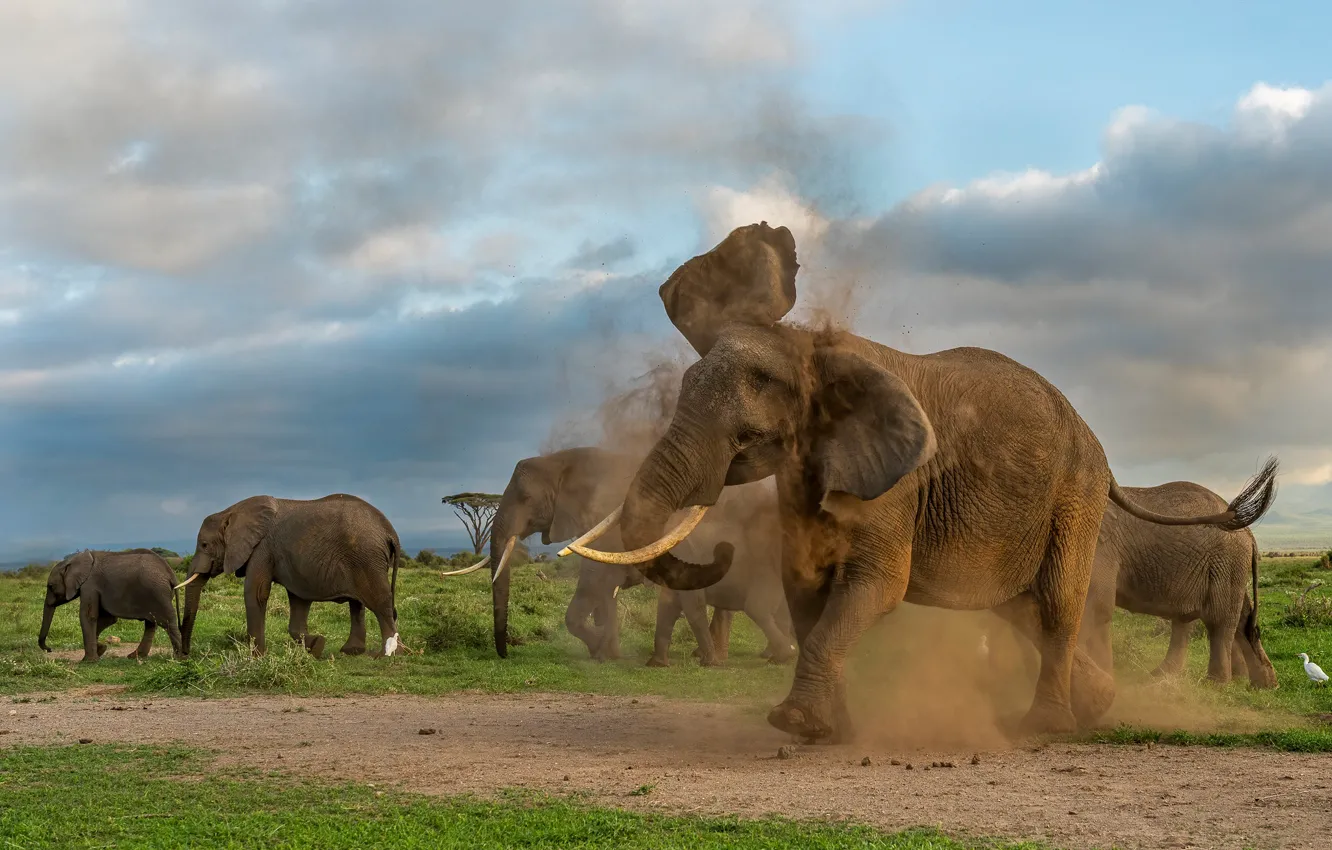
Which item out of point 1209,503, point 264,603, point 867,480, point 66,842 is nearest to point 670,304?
point 867,480

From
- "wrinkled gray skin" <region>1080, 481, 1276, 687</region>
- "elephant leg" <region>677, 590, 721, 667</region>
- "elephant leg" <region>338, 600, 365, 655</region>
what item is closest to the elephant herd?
"wrinkled gray skin" <region>1080, 481, 1276, 687</region>

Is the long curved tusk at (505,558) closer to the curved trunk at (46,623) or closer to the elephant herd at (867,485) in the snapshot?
the elephant herd at (867,485)

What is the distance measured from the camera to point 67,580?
20.9 metres

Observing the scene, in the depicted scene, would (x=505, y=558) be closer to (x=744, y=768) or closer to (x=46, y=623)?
(x=744, y=768)

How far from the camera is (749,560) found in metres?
17.4

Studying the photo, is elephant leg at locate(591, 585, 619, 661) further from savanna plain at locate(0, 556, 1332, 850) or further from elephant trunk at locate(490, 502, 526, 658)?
elephant trunk at locate(490, 502, 526, 658)

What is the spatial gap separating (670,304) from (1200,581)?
7.75 meters

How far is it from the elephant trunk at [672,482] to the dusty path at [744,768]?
179 cm

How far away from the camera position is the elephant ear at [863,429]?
8.97 metres

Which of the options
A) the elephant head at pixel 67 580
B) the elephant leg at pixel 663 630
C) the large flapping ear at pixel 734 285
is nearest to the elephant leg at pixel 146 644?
the elephant head at pixel 67 580

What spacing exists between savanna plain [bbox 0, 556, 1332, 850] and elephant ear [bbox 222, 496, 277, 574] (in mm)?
2379

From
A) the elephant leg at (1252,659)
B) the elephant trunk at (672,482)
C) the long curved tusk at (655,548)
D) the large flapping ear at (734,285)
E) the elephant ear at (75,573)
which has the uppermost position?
the large flapping ear at (734,285)

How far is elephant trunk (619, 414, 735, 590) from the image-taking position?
9.12 meters

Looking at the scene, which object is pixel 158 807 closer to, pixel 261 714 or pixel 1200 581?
pixel 261 714
